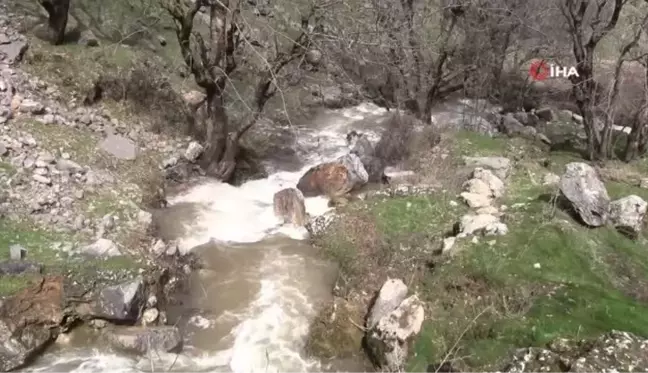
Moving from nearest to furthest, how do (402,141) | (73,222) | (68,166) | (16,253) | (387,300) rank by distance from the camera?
1. (16,253)
2. (387,300)
3. (73,222)
4. (68,166)
5. (402,141)

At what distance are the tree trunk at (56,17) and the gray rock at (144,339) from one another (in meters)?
8.59

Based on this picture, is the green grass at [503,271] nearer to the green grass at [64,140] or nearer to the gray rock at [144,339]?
the gray rock at [144,339]

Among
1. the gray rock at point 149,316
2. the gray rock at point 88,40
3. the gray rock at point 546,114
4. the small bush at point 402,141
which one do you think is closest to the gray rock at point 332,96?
the small bush at point 402,141

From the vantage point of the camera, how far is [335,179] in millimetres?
12109

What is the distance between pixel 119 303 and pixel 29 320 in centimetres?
107

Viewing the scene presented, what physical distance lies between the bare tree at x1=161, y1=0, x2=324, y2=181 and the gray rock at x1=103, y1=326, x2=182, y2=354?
512cm

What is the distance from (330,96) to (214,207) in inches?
349

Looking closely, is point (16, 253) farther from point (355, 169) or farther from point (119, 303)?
point (355, 169)

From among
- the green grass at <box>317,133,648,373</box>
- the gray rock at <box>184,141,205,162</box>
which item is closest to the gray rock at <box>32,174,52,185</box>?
the gray rock at <box>184,141,205,162</box>

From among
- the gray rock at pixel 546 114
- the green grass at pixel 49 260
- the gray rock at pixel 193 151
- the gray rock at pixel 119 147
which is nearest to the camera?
the green grass at pixel 49 260

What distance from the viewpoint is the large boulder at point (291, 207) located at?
36.6ft

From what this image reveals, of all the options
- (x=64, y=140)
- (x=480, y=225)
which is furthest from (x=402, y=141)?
(x=64, y=140)

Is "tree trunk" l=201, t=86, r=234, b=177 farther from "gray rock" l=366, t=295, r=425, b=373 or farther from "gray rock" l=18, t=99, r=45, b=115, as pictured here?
"gray rock" l=366, t=295, r=425, b=373

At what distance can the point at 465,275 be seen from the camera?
877 centimetres
